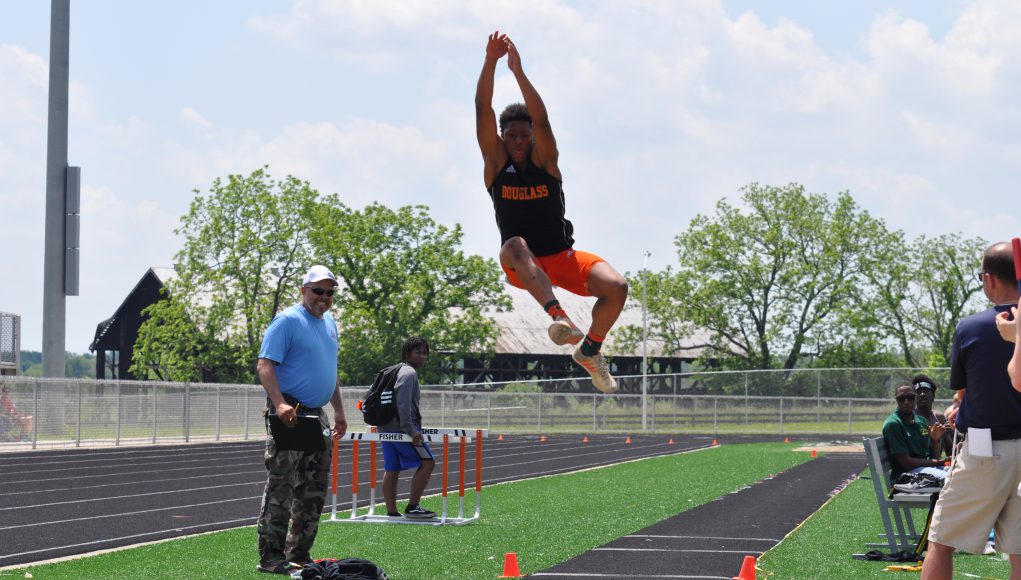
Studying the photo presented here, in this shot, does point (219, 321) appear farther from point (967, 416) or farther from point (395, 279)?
point (967, 416)

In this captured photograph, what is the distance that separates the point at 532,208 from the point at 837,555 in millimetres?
8154

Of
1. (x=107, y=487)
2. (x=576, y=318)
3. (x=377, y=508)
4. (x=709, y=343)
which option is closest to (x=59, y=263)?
(x=107, y=487)

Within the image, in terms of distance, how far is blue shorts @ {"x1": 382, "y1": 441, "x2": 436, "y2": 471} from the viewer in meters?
14.4

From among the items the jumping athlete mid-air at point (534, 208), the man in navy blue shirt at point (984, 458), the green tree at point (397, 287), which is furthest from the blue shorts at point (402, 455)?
the green tree at point (397, 287)

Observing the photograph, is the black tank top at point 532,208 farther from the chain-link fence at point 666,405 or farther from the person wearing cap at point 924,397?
the chain-link fence at point 666,405

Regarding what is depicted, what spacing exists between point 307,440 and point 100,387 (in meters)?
27.5

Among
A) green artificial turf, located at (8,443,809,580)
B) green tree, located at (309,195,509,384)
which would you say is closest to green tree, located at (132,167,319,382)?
green tree, located at (309,195,509,384)

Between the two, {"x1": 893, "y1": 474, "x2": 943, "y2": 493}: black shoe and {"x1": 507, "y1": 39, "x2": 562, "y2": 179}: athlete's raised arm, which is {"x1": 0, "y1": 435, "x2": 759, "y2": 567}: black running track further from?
{"x1": 507, "y1": 39, "x2": 562, "y2": 179}: athlete's raised arm

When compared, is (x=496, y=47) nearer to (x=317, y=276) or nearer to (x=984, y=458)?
(x=984, y=458)

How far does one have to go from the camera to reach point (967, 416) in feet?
22.1

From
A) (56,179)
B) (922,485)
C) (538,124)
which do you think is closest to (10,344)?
(56,179)

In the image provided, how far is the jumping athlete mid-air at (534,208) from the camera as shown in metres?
4.83

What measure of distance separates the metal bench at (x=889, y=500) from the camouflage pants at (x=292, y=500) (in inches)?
205

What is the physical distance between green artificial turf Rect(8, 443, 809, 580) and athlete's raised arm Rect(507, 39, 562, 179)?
20.3ft
